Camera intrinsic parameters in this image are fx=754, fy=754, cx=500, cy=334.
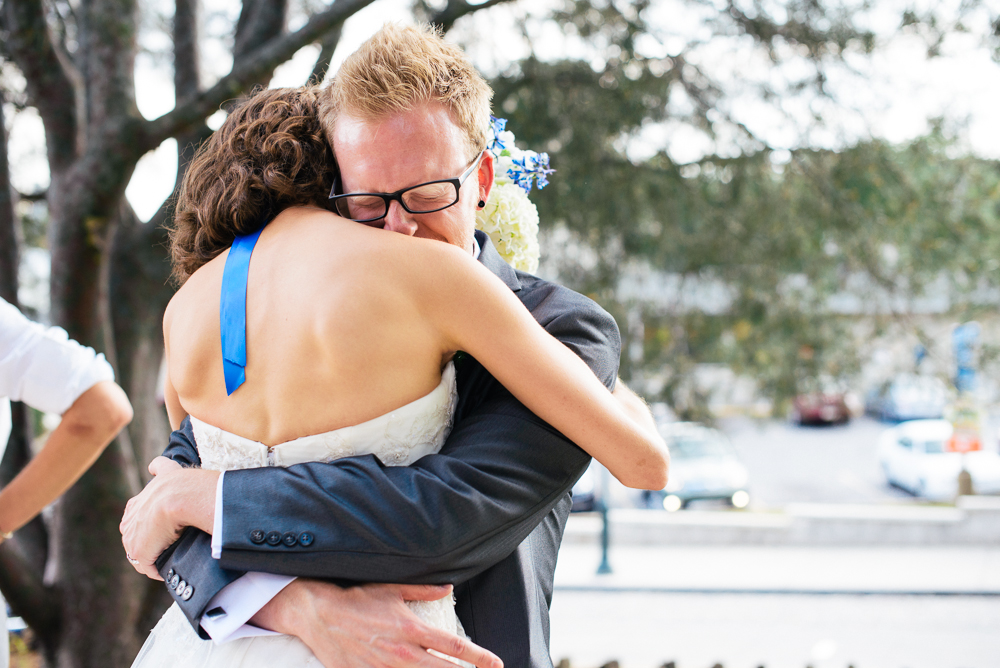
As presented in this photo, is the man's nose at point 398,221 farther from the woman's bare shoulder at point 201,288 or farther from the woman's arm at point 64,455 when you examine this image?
the woman's arm at point 64,455

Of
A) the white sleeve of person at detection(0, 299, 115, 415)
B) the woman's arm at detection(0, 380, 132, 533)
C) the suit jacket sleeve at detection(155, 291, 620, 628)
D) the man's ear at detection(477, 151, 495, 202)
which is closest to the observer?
the suit jacket sleeve at detection(155, 291, 620, 628)

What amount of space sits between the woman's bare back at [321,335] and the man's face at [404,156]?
0.33ft

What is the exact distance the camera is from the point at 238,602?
1217 millimetres

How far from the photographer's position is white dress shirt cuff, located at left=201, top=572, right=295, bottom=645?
1.21 metres

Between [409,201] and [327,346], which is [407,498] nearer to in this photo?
[327,346]

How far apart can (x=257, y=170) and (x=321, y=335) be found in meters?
0.39

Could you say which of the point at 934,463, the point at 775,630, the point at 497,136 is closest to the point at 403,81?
the point at 497,136

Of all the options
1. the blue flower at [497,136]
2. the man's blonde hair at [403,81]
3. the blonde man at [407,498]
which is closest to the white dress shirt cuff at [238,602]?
the blonde man at [407,498]

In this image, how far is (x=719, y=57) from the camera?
5902 mm

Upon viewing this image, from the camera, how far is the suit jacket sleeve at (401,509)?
114cm

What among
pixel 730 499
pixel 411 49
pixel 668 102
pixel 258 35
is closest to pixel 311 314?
pixel 411 49

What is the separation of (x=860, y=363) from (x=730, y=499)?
7847mm

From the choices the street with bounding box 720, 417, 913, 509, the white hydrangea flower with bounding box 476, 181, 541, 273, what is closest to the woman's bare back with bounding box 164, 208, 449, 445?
the white hydrangea flower with bounding box 476, 181, 541, 273

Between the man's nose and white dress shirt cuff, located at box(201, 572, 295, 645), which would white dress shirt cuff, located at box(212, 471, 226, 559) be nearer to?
white dress shirt cuff, located at box(201, 572, 295, 645)
